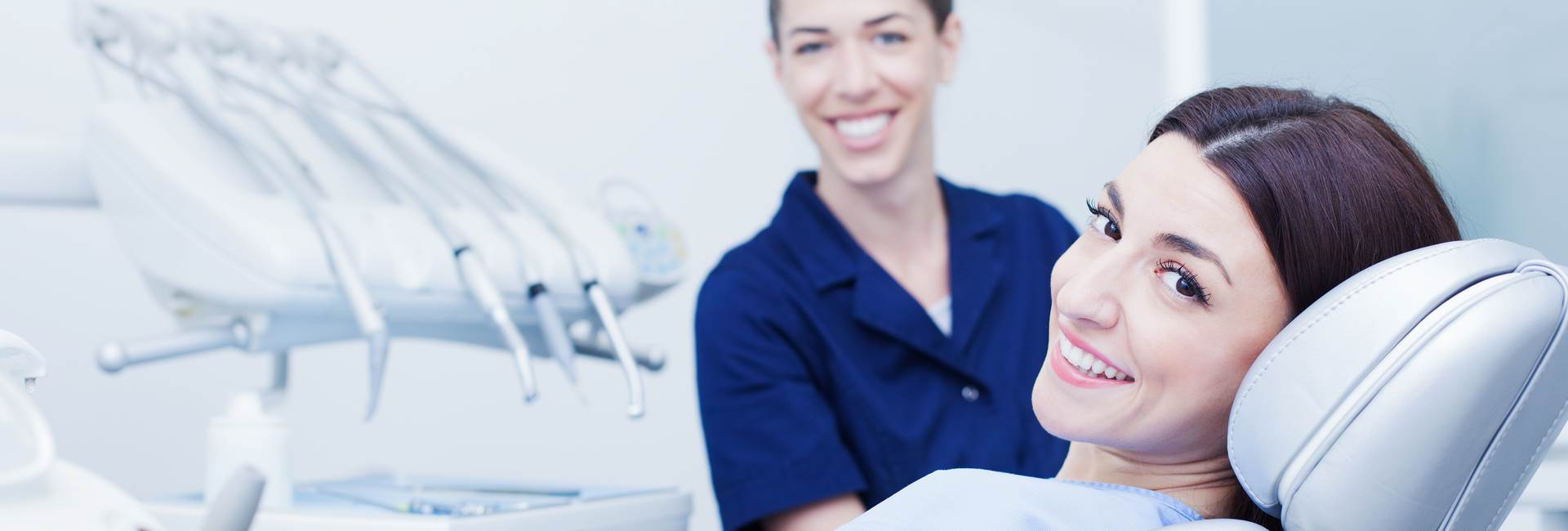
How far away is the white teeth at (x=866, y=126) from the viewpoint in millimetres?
1545

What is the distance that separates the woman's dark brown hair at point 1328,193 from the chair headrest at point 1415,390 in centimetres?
7

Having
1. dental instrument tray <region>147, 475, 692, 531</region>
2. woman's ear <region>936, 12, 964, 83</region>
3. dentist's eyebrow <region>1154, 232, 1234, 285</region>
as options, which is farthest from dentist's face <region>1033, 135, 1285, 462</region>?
woman's ear <region>936, 12, 964, 83</region>

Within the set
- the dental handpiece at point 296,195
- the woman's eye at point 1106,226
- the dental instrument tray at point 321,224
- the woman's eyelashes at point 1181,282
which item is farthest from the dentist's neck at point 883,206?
the woman's eyelashes at point 1181,282

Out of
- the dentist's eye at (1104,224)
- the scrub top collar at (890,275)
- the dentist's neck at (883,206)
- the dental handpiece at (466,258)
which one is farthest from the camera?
the dentist's neck at (883,206)

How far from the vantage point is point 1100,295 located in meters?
0.81

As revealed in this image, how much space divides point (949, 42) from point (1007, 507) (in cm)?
99

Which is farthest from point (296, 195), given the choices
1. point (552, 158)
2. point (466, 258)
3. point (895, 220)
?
point (552, 158)

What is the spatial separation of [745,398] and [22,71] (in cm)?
98

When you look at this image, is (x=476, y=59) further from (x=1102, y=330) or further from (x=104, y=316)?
(x=1102, y=330)

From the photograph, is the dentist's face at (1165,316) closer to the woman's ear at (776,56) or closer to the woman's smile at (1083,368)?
the woman's smile at (1083,368)

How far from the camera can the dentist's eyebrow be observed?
2.51ft

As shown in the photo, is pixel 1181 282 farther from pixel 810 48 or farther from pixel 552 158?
pixel 552 158

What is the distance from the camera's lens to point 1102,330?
819 millimetres

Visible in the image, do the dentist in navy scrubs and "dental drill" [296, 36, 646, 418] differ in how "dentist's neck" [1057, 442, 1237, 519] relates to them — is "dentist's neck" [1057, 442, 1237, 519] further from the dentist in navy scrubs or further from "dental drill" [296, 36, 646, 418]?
→ "dental drill" [296, 36, 646, 418]
